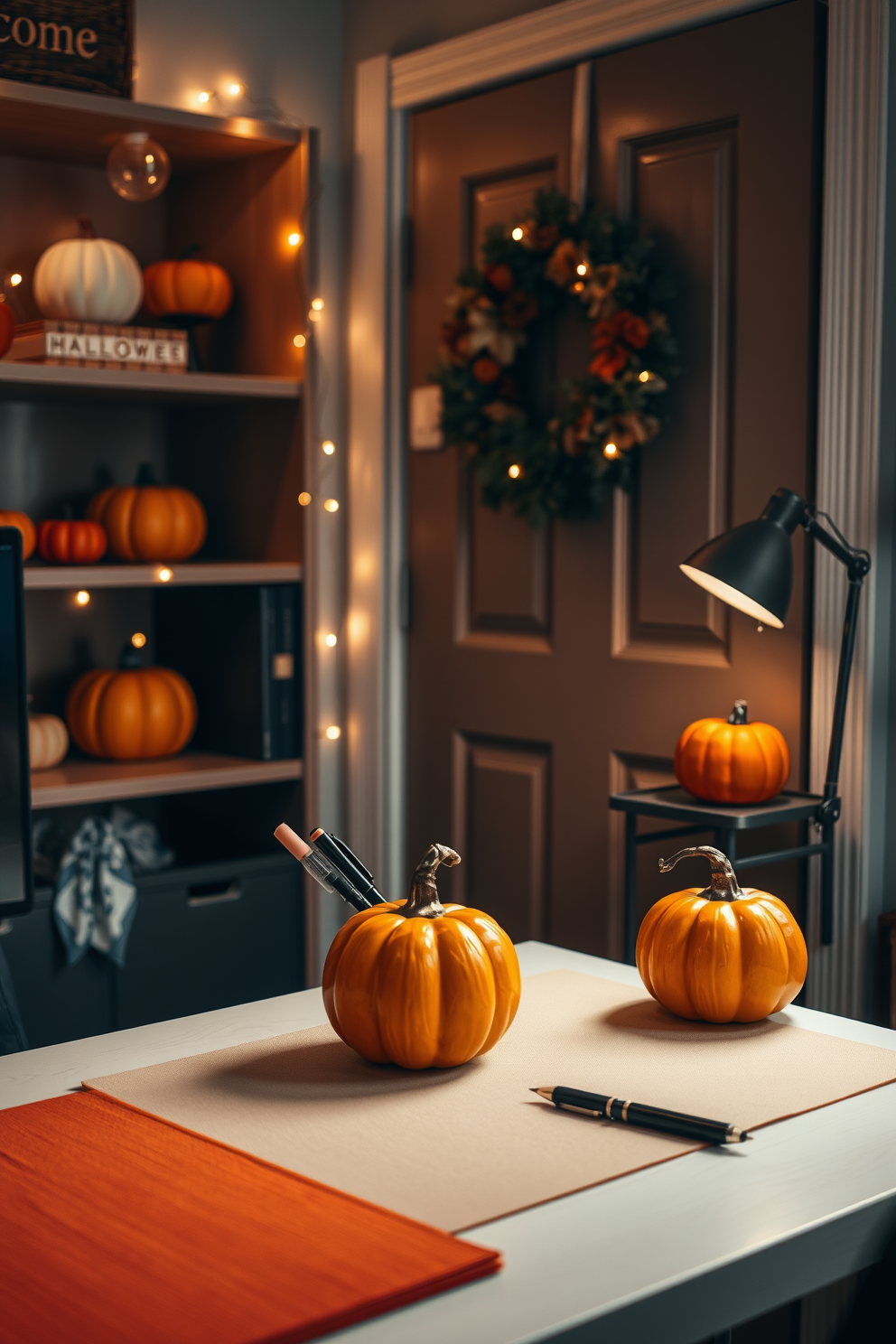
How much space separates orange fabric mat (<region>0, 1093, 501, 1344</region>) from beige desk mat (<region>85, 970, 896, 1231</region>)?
4 cm

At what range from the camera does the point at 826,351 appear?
2.33 m

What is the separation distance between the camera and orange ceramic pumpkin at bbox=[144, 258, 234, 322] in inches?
114

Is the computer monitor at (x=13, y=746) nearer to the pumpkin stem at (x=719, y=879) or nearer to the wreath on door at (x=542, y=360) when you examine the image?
the pumpkin stem at (x=719, y=879)

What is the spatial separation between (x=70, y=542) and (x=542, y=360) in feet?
3.28

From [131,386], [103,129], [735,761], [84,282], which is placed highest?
[103,129]

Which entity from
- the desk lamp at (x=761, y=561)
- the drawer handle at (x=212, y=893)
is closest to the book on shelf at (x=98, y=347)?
the drawer handle at (x=212, y=893)

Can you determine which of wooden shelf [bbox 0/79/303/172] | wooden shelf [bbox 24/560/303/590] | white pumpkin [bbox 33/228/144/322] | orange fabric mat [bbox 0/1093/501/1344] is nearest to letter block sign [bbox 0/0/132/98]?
wooden shelf [bbox 0/79/303/172]

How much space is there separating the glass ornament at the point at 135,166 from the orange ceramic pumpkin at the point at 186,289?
10.4 inches

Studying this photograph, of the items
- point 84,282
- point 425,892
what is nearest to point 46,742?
point 84,282

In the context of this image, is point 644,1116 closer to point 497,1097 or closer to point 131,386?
point 497,1097

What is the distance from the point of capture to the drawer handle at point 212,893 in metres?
2.86

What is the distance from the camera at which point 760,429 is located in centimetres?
247

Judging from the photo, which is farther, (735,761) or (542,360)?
(542,360)

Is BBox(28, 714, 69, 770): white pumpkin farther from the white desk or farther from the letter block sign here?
the white desk
